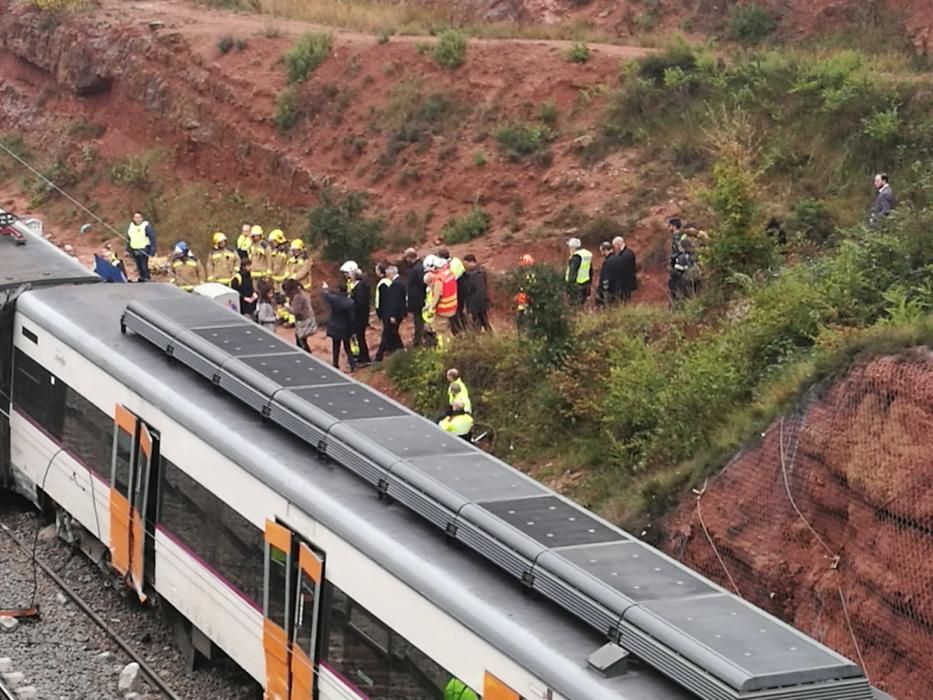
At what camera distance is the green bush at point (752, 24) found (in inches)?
1268

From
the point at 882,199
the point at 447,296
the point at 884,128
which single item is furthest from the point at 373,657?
the point at 884,128

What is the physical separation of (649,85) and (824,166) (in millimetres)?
4723

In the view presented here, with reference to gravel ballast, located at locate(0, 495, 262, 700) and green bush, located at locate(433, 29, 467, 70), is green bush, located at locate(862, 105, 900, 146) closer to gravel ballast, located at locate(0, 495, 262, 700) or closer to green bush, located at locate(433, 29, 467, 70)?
green bush, located at locate(433, 29, 467, 70)

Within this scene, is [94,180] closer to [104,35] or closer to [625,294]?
[104,35]

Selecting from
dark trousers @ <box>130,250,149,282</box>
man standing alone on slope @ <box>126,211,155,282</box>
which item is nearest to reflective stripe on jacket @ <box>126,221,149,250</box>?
man standing alone on slope @ <box>126,211,155,282</box>

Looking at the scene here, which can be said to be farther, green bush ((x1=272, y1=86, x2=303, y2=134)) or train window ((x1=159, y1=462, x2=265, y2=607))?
green bush ((x1=272, y1=86, x2=303, y2=134))

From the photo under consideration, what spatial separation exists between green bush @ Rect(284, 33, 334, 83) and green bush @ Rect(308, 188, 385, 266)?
5268 millimetres

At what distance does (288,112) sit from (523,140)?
599cm

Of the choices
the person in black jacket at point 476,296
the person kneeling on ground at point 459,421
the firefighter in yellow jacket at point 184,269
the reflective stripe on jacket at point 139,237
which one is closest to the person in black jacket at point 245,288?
the firefighter in yellow jacket at point 184,269

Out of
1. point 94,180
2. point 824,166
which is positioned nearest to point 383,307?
point 824,166

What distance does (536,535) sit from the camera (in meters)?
10.7

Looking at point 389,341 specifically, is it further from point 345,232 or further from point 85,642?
point 85,642

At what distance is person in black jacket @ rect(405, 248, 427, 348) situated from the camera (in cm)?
2222

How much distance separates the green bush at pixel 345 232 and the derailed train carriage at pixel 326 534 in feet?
33.6
